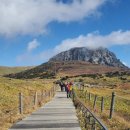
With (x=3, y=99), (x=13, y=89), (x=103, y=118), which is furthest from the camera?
(x=13, y=89)

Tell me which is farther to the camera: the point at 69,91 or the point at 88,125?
the point at 69,91

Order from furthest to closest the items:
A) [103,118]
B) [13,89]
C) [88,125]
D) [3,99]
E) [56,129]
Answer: [13,89] < [3,99] < [103,118] < [88,125] < [56,129]

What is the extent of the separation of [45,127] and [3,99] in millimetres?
17201

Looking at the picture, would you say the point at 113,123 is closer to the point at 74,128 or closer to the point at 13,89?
the point at 74,128

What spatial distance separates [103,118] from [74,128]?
4.13 metres

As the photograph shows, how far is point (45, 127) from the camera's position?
18516 mm

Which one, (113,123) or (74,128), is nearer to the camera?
(74,128)

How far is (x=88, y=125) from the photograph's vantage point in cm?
1895

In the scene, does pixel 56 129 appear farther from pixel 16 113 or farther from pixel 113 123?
pixel 16 113

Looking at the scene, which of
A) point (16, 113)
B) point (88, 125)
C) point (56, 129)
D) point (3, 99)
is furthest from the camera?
point (3, 99)

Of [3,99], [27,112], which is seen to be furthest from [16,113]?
[3,99]

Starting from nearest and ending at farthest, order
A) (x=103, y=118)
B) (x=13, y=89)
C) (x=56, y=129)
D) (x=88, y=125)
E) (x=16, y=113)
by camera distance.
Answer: (x=56, y=129)
(x=88, y=125)
(x=103, y=118)
(x=16, y=113)
(x=13, y=89)

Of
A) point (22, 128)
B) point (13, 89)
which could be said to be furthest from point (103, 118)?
point (13, 89)

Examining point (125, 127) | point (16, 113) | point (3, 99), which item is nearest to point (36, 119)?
point (16, 113)
